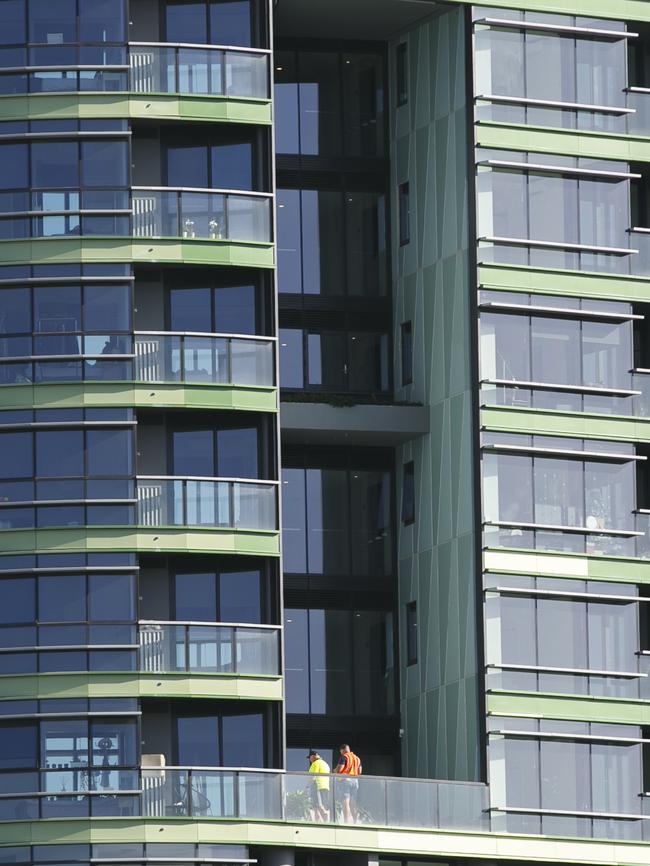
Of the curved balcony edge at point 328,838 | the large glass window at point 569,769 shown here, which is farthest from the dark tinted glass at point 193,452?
the large glass window at point 569,769

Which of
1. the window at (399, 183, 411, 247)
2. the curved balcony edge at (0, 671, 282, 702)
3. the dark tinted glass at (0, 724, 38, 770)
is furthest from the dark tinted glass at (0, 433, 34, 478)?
the window at (399, 183, 411, 247)

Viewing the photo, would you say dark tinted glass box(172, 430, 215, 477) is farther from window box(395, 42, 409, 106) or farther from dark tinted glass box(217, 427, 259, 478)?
window box(395, 42, 409, 106)

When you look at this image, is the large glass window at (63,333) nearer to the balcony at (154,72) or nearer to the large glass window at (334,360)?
the balcony at (154,72)

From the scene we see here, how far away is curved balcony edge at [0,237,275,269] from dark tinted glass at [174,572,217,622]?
25.8ft

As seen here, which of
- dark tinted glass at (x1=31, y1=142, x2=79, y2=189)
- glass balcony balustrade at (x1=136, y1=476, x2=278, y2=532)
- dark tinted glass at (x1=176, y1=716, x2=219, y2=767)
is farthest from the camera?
dark tinted glass at (x1=31, y1=142, x2=79, y2=189)

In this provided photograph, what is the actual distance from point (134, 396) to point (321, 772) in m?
10.2

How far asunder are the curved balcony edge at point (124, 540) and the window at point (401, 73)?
14.4 metres

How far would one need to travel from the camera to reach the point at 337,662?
3204 inches

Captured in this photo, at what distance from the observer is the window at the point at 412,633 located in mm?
80562

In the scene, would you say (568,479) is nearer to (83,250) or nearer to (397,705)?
(397,705)

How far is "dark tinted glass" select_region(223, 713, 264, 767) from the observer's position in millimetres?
75375

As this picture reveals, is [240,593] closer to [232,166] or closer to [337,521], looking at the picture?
[337,521]

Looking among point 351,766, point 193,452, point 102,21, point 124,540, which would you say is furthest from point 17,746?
point 102,21

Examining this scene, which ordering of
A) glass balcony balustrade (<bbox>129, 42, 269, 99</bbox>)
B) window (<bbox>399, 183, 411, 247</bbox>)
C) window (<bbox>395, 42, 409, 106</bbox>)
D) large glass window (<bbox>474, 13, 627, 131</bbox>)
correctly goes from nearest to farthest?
glass balcony balustrade (<bbox>129, 42, 269, 99</bbox>), large glass window (<bbox>474, 13, 627, 131</bbox>), window (<bbox>399, 183, 411, 247</bbox>), window (<bbox>395, 42, 409, 106</bbox>)
